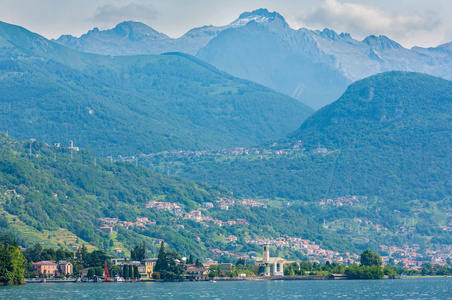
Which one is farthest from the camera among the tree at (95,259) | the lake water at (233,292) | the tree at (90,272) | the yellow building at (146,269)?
the yellow building at (146,269)

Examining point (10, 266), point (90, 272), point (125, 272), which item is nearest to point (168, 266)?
point (125, 272)

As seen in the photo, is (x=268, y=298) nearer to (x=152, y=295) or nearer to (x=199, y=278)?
(x=152, y=295)

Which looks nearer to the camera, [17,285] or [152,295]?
[152,295]

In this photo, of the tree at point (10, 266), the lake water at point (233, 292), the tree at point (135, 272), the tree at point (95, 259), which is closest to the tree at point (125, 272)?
the tree at point (135, 272)

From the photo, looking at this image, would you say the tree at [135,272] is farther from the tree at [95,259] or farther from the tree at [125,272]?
the tree at [95,259]

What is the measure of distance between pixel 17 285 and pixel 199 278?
49.2 m

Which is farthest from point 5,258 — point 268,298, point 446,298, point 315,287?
point 446,298

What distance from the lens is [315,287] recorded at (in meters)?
167

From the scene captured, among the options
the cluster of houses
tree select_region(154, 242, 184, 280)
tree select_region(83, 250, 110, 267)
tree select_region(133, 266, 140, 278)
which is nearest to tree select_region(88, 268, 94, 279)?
tree select_region(83, 250, 110, 267)

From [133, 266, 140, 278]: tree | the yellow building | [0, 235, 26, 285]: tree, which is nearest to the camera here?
[0, 235, 26, 285]: tree

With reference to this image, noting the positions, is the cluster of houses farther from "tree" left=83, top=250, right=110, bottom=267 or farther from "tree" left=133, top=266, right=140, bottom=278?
"tree" left=133, top=266, right=140, bottom=278

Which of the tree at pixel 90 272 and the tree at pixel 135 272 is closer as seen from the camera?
the tree at pixel 90 272

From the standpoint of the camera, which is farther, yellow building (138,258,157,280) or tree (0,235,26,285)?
yellow building (138,258,157,280)

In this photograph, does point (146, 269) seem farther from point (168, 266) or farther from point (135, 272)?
point (168, 266)
